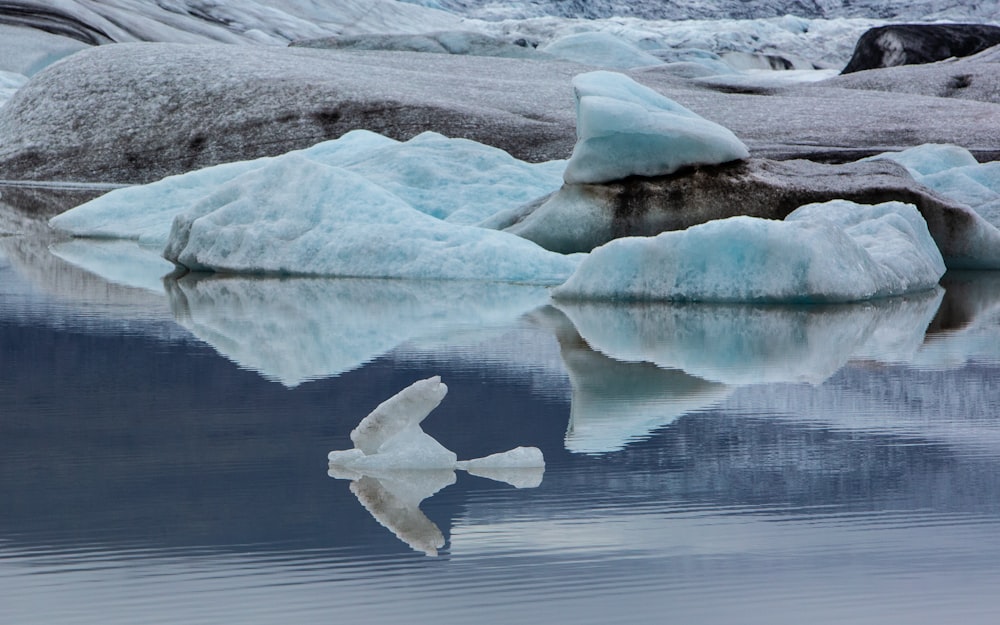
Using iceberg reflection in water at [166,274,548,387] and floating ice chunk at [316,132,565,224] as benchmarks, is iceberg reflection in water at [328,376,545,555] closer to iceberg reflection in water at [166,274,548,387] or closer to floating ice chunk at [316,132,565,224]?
iceberg reflection in water at [166,274,548,387]

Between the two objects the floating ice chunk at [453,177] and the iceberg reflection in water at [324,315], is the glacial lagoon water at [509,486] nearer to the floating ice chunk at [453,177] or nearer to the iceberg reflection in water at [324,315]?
the iceberg reflection in water at [324,315]

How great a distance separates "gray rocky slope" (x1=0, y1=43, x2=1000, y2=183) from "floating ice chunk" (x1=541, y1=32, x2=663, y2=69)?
304 inches

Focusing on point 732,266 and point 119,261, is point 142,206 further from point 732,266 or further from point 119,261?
point 732,266

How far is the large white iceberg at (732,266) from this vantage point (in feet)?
14.8

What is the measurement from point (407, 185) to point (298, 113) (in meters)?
4.21

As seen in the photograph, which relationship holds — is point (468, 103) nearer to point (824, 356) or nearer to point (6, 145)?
point (6, 145)

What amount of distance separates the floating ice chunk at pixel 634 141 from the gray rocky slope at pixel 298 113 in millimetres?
3906

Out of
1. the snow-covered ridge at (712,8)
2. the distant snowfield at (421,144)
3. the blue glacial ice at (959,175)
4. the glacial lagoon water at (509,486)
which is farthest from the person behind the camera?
the snow-covered ridge at (712,8)

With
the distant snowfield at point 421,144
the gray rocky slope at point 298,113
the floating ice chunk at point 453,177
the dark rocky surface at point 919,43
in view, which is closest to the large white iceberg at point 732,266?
the distant snowfield at point 421,144

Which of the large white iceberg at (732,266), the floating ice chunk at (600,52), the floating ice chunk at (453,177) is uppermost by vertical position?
the large white iceberg at (732,266)

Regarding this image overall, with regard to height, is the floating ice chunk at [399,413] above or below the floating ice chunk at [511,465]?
above

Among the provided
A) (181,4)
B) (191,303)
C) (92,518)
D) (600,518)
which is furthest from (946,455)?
(181,4)

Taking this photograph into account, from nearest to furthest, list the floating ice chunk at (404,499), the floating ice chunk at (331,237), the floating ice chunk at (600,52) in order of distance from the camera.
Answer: the floating ice chunk at (404,499) → the floating ice chunk at (331,237) → the floating ice chunk at (600,52)

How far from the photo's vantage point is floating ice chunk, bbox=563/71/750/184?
573 cm
